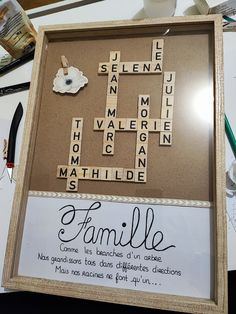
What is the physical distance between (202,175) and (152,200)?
89mm

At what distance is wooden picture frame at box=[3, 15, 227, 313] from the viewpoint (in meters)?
0.43

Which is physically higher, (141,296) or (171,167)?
(171,167)

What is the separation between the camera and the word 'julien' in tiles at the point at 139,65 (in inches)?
20.3

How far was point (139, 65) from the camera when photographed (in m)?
0.52

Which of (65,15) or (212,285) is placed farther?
(65,15)

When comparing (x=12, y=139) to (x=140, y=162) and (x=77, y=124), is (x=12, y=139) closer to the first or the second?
(x=77, y=124)

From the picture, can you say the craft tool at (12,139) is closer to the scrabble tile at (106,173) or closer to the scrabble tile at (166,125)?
the scrabble tile at (106,173)

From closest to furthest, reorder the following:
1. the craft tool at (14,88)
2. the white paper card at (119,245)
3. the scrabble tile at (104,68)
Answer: the white paper card at (119,245), the scrabble tile at (104,68), the craft tool at (14,88)

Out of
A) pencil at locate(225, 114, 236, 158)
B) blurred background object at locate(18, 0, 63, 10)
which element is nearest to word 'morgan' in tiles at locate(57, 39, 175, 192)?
pencil at locate(225, 114, 236, 158)

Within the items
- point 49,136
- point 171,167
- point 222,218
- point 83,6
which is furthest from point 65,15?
point 222,218

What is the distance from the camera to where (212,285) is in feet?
1.36

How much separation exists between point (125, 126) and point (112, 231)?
7.0 inches

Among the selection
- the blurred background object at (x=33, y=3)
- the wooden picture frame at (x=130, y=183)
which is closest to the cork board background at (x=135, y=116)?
the wooden picture frame at (x=130, y=183)

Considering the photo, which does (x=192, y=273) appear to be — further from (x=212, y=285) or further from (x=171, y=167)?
(x=171, y=167)
